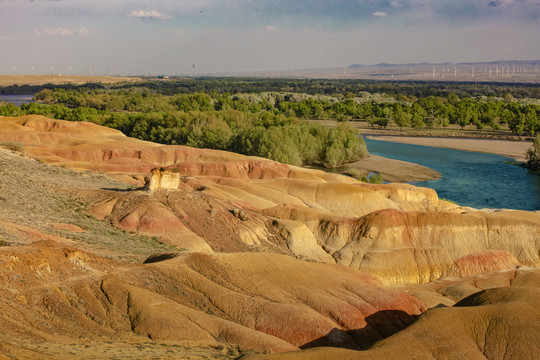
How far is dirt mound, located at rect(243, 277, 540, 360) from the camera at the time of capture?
76.7ft

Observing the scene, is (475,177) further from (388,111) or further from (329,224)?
(388,111)

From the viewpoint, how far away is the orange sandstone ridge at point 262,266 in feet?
82.6

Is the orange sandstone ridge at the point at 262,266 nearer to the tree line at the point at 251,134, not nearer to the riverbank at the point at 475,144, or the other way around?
the tree line at the point at 251,134

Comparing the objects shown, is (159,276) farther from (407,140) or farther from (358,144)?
(407,140)

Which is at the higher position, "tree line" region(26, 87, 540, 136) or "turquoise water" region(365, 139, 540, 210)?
"tree line" region(26, 87, 540, 136)

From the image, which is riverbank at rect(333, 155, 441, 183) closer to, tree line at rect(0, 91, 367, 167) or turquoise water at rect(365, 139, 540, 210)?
turquoise water at rect(365, 139, 540, 210)

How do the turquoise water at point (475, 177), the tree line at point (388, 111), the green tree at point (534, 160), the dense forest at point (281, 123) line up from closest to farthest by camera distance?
the turquoise water at point (475, 177), the green tree at point (534, 160), the dense forest at point (281, 123), the tree line at point (388, 111)

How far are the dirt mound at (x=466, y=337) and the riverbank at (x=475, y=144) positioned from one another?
90.7 meters

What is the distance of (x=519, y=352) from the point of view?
24141 millimetres

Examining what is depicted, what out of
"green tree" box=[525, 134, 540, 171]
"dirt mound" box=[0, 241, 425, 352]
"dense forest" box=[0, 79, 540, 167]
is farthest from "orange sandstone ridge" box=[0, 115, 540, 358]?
"green tree" box=[525, 134, 540, 171]

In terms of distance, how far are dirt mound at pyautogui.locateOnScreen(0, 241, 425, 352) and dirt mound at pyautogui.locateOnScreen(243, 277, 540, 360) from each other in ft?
11.9

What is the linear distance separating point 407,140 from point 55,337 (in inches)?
4678

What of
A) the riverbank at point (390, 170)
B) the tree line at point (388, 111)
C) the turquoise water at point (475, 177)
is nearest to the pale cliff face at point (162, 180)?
the turquoise water at point (475, 177)

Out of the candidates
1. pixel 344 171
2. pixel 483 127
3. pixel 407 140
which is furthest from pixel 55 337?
pixel 483 127
